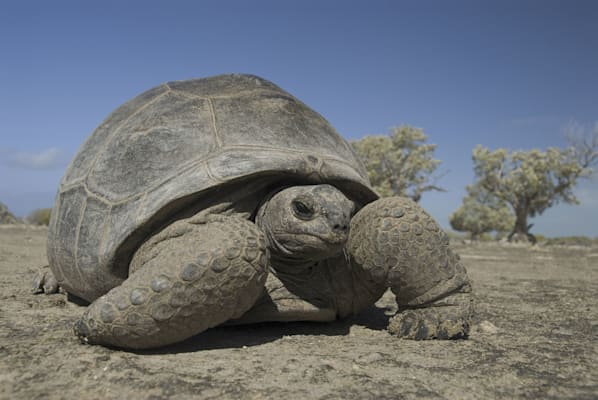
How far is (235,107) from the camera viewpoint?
3.21 metres

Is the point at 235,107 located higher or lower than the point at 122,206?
higher

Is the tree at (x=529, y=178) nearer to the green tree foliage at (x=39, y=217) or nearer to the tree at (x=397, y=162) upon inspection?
the tree at (x=397, y=162)

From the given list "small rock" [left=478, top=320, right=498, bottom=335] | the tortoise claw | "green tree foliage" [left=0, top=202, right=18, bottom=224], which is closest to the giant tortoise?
"small rock" [left=478, top=320, right=498, bottom=335]

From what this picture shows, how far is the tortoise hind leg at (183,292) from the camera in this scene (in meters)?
2.34

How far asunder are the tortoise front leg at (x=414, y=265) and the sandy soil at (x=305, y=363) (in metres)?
0.13

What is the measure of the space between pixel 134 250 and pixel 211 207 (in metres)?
0.50

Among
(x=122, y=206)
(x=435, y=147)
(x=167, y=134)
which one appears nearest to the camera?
(x=122, y=206)

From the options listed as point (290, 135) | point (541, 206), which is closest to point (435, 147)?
point (541, 206)

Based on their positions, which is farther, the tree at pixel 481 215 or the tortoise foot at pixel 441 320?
the tree at pixel 481 215

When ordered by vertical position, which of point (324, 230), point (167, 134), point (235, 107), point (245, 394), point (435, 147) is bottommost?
point (245, 394)

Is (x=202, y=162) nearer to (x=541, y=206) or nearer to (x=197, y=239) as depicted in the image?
(x=197, y=239)

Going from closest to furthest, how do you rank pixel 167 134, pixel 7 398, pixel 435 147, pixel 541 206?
1. pixel 7 398
2. pixel 167 134
3. pixel 541 206
4. pixel 435 147

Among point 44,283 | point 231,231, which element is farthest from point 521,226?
point 231,231

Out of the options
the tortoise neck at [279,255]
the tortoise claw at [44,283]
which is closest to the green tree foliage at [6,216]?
the tortoise claw at [44,283]
